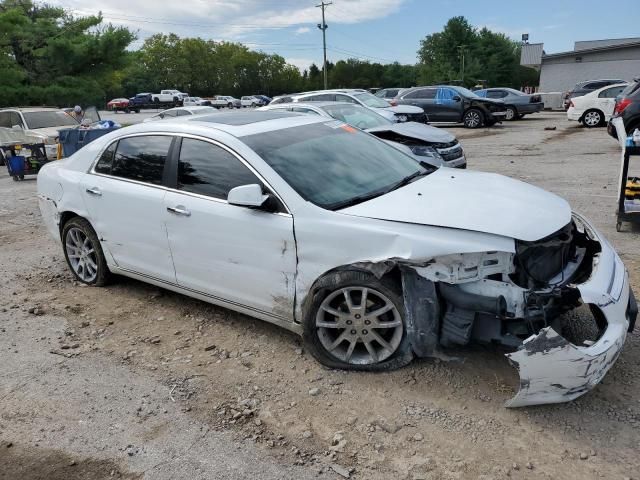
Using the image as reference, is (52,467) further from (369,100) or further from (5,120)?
(5,120)

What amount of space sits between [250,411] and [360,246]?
115cm

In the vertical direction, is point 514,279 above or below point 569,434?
above

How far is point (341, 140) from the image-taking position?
418cm

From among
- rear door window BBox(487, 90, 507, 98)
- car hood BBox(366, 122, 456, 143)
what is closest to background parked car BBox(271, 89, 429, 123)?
car hood BBox(366, 122, 456, 143)

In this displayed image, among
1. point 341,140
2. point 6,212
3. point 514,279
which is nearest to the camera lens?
point 514,279

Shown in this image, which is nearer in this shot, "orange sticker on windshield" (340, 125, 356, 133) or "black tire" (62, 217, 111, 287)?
"orange sticker on windshield" (340, 125, 356, 133)

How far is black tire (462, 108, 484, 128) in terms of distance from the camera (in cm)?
2016

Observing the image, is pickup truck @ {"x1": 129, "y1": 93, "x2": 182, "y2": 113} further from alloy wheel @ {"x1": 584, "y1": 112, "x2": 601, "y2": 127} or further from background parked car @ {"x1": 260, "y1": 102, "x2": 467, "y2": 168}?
background parked car @ {"x1": 260, "y1": 102, "x2": 467, "y2": 168}

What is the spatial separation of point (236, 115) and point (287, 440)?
9.06 ft

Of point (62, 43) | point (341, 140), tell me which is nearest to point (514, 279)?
point (341, 140)

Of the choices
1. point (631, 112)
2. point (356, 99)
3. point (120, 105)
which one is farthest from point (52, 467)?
point (120, 105)

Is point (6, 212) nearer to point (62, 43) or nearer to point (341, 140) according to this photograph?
point (341, 140)

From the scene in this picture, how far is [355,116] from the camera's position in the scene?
33.4 ft

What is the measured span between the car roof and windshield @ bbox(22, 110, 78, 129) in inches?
473
